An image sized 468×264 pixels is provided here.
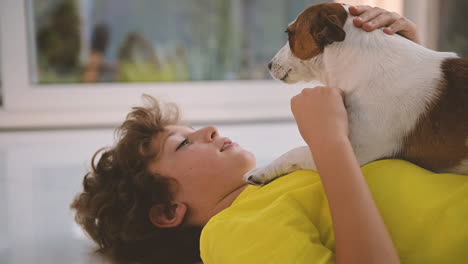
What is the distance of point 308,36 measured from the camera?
1139mm

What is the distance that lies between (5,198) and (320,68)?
1200 mm

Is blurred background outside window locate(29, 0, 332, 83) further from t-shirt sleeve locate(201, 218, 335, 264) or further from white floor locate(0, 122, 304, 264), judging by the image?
t-shirt sleeve locate(201, 218, 335, 264)

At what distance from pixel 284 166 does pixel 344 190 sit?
23 centimetres

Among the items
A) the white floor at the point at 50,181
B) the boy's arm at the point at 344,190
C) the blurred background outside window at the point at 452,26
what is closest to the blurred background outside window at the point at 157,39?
the white floor at the point at 50,181

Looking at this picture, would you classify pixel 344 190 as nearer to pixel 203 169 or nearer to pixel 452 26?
pixel 203 169

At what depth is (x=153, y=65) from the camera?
3734 millimetres

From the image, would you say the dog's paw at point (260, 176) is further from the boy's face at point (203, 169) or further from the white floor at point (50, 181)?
the white floor at point (50, 181)

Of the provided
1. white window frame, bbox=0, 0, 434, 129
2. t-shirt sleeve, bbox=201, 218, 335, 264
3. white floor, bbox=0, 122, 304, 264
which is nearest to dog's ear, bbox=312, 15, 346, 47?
t-shirt sleeve, bbox=201, 218, 335, 264

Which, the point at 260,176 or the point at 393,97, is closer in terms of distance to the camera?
the point at 393,97

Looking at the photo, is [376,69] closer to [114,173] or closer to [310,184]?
[310,184]

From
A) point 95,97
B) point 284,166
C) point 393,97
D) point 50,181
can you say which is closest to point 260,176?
point 284,166

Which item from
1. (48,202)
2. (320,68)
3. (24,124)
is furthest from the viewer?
(24,124)

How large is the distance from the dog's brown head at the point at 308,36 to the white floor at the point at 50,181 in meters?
0.62

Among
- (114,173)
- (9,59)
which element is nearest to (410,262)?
(114,173)
